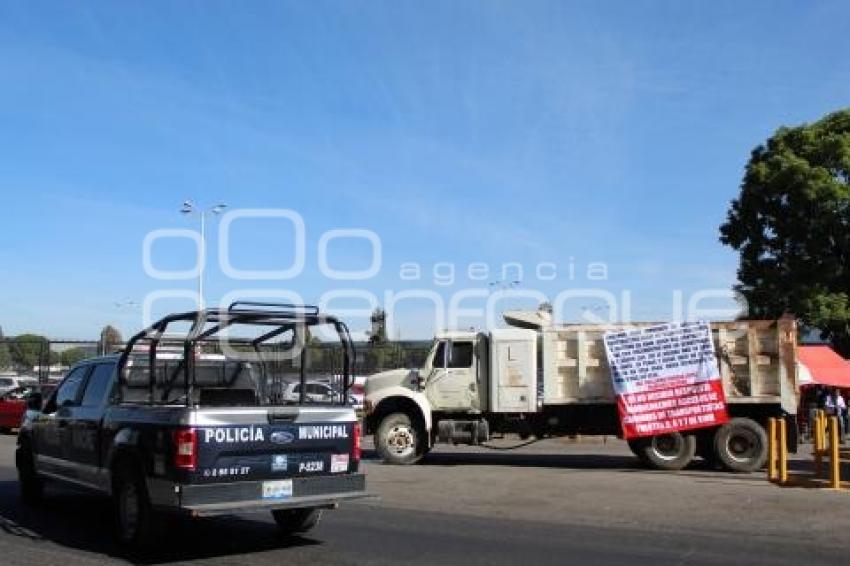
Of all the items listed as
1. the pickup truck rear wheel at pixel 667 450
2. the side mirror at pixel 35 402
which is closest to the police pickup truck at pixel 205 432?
the side mirror at pixel 35 402

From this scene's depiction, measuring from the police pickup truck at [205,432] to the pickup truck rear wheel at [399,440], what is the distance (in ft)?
26.2

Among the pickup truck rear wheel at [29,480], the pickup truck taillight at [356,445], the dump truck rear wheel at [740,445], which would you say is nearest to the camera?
the pickup truck taillight at [356,445]

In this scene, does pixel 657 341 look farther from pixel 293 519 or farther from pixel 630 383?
pixel 293 519

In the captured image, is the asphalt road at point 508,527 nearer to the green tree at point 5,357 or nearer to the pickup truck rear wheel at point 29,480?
the pickup truck rear wheel at point 29,480

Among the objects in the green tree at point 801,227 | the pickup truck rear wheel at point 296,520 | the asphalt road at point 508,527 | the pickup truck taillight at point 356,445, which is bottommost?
the asphalt road at point 508,527

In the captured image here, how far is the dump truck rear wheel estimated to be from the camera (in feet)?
57.3

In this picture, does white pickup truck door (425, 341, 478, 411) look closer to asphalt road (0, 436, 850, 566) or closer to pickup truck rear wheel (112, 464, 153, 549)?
asphalt road (0, 436, 850, 566)

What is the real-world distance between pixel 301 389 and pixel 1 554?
3.29 meters

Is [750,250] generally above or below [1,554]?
above

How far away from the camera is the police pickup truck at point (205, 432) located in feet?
28.0

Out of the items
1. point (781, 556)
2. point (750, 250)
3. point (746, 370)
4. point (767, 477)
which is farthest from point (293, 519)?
point (750, 250)

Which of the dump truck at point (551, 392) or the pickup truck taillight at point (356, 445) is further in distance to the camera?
the dump truck at point (551, 392)

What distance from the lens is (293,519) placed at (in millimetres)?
10086

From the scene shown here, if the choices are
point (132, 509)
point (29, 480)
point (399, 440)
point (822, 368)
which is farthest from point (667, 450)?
point (822, 368)
